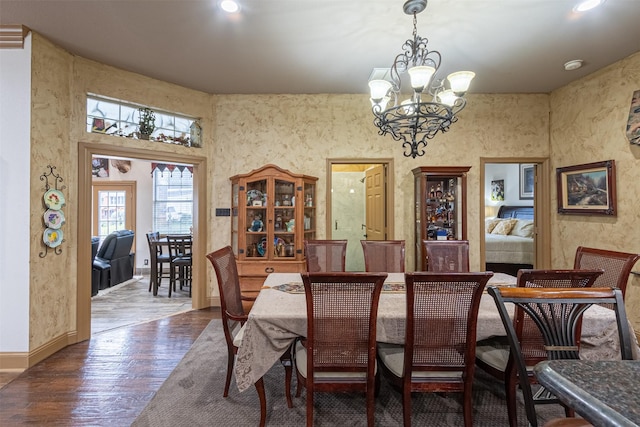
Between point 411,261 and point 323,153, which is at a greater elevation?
point 323,153

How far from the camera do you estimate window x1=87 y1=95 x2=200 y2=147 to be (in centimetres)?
343

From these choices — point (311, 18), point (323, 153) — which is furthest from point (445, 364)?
point (323, 153)

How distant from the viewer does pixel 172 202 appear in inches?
267

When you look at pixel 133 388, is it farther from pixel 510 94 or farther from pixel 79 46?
pixel 510 94

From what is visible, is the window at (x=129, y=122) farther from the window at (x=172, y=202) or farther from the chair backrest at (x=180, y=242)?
the window at (x=172, y=202)

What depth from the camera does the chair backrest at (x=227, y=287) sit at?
6.84 feet

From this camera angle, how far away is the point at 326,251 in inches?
121

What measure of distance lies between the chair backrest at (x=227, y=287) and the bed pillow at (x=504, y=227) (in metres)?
5.90

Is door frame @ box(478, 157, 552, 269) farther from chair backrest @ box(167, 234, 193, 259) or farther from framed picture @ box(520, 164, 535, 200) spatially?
chair backrest @ box(167, 234, 193, 259)

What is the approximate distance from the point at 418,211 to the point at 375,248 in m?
1.34

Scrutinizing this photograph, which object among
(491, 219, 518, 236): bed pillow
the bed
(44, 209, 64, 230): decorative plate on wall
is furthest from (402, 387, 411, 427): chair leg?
A: (491, 219, 518, 236): bed pillow

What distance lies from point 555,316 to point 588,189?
10.7ft

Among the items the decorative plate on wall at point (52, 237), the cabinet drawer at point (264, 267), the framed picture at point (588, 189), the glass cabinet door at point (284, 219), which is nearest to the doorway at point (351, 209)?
the glass cabinet door at point (284, 219)

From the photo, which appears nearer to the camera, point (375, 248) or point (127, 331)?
point (375, 248)
